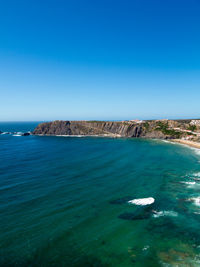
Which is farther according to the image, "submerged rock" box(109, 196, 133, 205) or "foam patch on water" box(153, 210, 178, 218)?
"submerged rock" box(109, 196, 133, 205)

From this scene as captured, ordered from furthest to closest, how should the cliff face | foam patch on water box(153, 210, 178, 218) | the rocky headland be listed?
the cliff face, the rocky headland, foam patch on water box(153, 210, 178, 218)

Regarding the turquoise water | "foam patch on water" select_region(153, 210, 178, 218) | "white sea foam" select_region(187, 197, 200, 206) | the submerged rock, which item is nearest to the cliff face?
the turquoise water

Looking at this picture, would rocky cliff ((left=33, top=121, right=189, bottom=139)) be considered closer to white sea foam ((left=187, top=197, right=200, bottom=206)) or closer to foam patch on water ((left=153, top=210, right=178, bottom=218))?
white sea foam ((left=187, top=197, right=200, bottom=206))

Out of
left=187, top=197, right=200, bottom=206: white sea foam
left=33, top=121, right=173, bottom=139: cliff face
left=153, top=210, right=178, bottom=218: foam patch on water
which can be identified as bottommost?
left=153, top=210, right=178, bottom=218: foam patch on water

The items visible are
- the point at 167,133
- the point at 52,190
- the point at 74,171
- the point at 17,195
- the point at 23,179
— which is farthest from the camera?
the point at 167,133

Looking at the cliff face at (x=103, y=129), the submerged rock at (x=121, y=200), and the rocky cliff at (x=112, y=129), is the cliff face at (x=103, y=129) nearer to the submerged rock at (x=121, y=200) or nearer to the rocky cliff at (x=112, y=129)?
the rocky cliff at (x=112, y=129)

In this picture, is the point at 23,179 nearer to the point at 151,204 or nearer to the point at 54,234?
the point at 54,234

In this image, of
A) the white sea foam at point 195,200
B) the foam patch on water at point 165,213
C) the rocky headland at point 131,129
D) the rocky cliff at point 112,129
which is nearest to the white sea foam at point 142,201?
the foam patch on water at point 165,213

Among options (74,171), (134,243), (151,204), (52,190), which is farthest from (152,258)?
(74,171)
